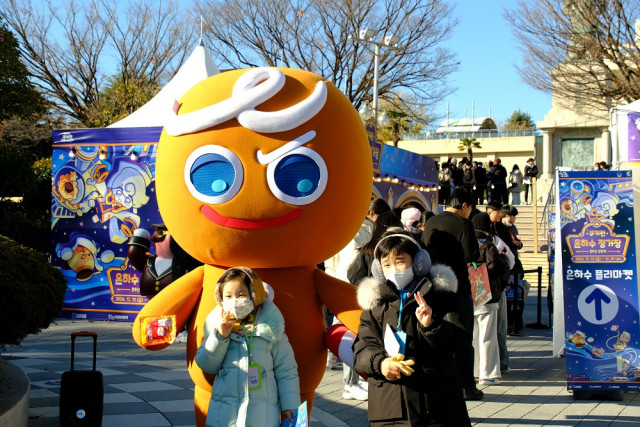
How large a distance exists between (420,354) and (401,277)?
0.39m

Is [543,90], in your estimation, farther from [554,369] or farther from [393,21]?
[554,369]

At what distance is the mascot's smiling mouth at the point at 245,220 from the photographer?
4195mm

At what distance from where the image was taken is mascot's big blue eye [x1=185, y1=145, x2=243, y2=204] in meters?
4.14

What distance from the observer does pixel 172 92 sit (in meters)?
12.0

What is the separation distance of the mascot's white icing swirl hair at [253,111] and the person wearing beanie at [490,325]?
12.6 feet

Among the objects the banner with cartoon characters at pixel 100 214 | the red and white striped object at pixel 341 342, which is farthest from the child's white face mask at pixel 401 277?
the banner with cartoon characters at pixel 100 214

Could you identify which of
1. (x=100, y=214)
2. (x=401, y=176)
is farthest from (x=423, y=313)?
(x=401, y=176)

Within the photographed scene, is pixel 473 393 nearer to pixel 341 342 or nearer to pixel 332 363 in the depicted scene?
pixel 332 363

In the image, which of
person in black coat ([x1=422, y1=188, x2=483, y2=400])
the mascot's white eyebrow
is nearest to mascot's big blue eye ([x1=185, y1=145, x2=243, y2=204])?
the mascot's white eyebrow

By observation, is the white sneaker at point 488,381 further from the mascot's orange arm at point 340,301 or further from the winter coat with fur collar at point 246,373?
the winter coat with fur collar at point 246,373

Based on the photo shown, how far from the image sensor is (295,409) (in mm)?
3986

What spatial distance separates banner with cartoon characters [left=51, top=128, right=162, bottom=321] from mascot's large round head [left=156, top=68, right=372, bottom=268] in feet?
21.9

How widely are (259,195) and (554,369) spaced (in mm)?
5447

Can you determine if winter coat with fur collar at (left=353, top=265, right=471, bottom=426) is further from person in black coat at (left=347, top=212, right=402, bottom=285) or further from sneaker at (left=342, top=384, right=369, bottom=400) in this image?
sneaker at (left=342, top=384, right=369, bottom=400)
